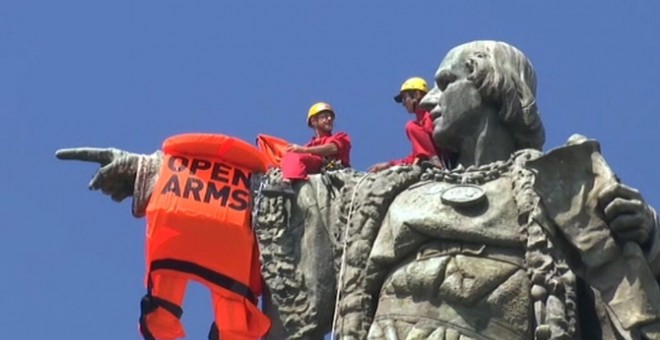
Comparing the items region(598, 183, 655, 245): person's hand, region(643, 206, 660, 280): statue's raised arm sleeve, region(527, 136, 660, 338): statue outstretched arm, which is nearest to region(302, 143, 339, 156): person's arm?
region(527, 136, 660, 338): statue outstretched arm

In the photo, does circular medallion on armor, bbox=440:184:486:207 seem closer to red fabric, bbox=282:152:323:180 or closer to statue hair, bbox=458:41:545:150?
statue hair, bbox=458:41:545:150

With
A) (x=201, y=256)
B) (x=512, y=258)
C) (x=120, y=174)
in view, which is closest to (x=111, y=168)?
(x=120, y=174)

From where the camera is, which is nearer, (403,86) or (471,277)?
(471,277)

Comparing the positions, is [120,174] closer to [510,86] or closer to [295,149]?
[295,149]

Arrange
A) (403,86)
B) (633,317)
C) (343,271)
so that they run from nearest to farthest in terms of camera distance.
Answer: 1. (633,317)
2. (343,271)
3. (403,86)

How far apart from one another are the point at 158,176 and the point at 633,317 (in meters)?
3.77

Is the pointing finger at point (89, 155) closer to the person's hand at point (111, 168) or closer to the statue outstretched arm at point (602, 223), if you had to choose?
the person's hand at point (111, 168)

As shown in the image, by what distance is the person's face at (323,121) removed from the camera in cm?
2016

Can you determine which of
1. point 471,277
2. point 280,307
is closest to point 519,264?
point 471,277

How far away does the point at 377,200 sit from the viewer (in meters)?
17.3

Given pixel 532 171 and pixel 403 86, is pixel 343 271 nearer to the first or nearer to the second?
pixel 532 171

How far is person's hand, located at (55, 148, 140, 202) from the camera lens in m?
17.9

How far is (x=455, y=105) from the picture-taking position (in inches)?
687

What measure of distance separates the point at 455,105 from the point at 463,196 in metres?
0.91
